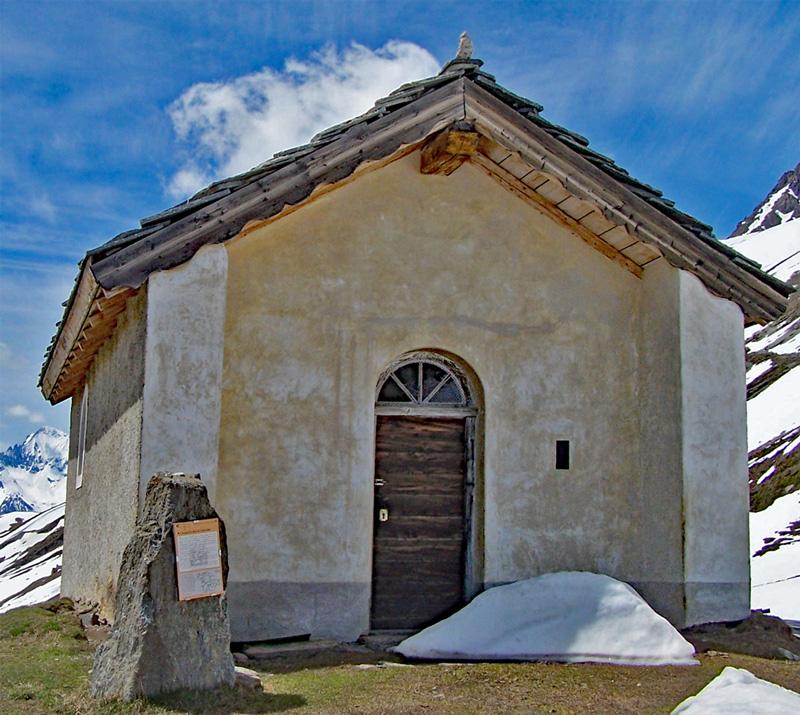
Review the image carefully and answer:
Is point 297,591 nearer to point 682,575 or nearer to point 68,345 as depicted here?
point 682,575

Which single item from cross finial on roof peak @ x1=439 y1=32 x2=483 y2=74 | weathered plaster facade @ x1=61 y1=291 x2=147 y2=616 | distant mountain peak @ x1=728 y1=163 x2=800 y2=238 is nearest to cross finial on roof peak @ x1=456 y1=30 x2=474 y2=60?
cross finial on roof peak @ x1=439 y1=32 x2=483 y2=74

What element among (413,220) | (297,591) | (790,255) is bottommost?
(297,591)

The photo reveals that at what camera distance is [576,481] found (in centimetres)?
1045

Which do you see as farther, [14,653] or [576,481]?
[576,481]

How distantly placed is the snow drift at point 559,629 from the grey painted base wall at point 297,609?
0.70 m

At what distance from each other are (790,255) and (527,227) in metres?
111

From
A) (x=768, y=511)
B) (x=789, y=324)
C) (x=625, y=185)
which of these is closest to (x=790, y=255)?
(x=789, y=324)

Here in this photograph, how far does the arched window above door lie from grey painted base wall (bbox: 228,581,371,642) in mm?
1982

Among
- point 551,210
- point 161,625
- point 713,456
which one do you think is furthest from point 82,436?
point 713,456

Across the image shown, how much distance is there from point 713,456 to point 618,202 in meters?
2.88

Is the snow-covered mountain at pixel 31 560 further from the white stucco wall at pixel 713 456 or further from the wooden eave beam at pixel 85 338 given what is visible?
the white stucco wall at pixel 713 456

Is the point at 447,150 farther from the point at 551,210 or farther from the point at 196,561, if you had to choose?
the point at 196,561

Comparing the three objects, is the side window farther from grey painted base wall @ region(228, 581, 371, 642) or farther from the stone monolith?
the stone monolith

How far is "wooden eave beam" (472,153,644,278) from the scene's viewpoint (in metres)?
10.6
